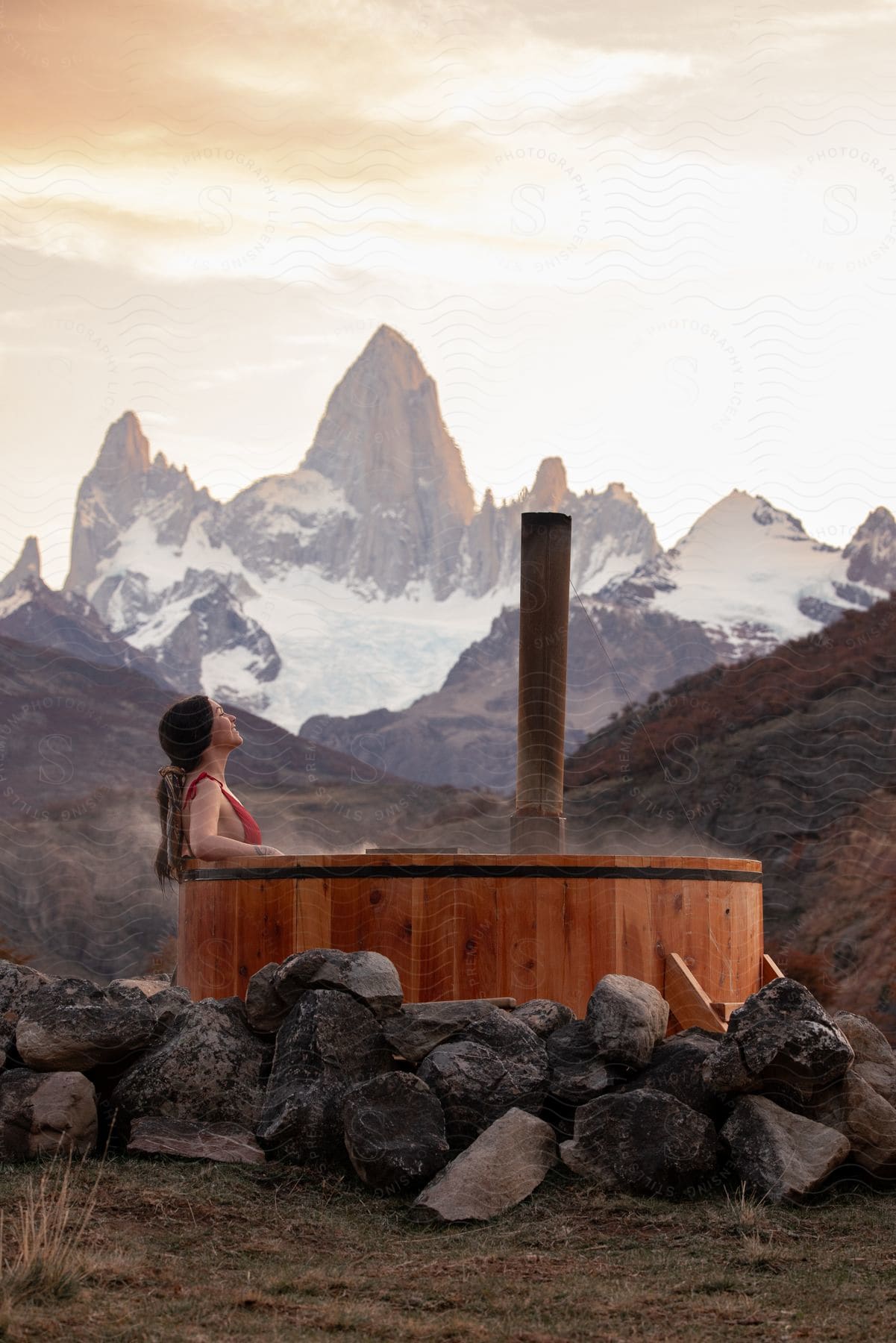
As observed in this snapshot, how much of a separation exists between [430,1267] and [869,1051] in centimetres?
283

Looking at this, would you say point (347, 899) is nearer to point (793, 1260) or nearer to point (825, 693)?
point (793, 1260)

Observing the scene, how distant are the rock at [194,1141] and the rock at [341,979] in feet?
2.13

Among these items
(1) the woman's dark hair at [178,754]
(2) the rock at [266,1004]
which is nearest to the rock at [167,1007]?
(2) the rock at [266,1004]

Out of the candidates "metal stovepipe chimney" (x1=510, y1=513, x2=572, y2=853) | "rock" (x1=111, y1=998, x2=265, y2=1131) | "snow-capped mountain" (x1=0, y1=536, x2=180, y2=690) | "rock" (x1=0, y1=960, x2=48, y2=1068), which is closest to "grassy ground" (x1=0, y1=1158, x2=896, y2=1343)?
"rock" (x1=111, y1=998, x2=265, y2=1131)

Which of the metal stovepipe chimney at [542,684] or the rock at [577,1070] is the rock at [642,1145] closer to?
the rock at [577,1070]

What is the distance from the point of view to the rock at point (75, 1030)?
6242 millimetres

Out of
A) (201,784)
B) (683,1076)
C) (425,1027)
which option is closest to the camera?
(683,1076)

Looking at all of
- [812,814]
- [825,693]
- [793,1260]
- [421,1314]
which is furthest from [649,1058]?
[825,693]

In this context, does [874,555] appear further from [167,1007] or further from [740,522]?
[167,1007]

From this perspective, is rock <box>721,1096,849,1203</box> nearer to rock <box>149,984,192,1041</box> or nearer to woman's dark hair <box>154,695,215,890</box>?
rock <box>149,984,192,1041</box>

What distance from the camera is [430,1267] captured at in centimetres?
486

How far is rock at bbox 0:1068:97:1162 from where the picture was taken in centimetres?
601

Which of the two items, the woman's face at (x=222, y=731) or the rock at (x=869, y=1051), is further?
the woman's face at (x=222, y=731)
